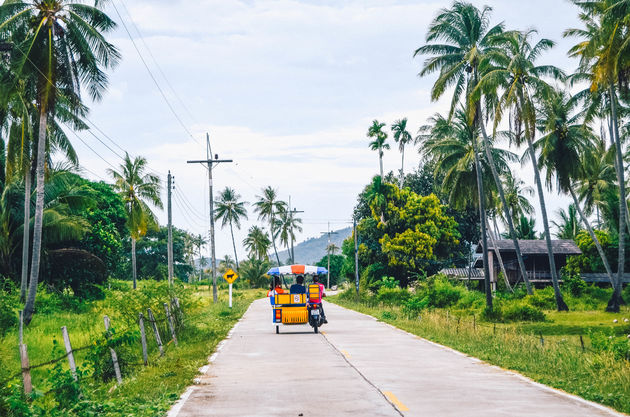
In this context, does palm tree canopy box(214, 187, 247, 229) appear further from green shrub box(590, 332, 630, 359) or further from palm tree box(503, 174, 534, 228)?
green shrub box(590, 332, 630, 359)

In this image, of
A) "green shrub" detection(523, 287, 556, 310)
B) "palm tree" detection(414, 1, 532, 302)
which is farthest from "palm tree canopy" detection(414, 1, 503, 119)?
"green shrub" detection(523, 287, 556, 310)

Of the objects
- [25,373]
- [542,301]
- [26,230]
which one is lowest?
[542,301]

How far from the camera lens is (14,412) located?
912 cm

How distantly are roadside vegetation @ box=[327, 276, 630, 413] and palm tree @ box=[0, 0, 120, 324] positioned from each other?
1545cm

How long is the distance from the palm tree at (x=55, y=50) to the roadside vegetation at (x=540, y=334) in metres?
15.5

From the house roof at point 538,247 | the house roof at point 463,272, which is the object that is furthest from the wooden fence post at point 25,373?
the house roof at point 463,272

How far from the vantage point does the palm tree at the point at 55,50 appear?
26828 mm

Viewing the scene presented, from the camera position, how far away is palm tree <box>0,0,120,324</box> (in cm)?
2683

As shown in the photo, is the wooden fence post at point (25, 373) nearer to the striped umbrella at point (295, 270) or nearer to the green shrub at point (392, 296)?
the striped umbrella at point (295, 270)

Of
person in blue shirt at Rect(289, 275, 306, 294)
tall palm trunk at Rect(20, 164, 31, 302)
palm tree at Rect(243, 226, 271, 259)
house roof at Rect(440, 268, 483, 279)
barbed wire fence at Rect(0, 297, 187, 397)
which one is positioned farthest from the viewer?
palm tree at Rect(243, 226, 271, 259)

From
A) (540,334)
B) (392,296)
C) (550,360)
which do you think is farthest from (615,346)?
(392,296)

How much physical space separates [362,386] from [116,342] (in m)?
5.30

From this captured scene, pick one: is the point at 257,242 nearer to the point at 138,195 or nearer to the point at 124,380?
the point at 138,195

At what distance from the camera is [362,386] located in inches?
490
